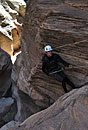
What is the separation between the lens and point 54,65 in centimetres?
698

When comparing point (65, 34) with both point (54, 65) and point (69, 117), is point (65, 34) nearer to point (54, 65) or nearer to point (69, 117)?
point (54, 65)

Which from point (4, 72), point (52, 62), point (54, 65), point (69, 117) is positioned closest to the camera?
point (69, 117)

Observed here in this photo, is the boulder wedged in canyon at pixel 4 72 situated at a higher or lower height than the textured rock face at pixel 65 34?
lower

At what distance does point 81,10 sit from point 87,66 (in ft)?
10.3

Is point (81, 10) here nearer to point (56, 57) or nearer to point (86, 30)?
point (86, 30)

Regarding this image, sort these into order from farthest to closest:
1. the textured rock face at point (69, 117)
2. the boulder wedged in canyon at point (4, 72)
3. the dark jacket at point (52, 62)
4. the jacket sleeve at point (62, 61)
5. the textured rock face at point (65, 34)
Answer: the boulder wedged in canyon at point (4, 72) < the dark jacket at point (52, 62) < the jacket sleeve at point (62, 61) < the textured rock face at point (65, 34) < the textured rock face at point (69, 117)

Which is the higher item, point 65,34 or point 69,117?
point 65,34

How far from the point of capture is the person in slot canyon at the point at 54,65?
22.0 ft

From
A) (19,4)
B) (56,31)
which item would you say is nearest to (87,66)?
(56,31)

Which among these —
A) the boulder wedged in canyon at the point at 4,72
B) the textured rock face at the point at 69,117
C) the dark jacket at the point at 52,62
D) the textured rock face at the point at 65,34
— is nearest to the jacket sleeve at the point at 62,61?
the dark jacket at the point at 52,62

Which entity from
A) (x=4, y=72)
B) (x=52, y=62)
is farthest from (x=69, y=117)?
(x=4, y=72)

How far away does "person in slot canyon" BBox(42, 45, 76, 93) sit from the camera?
6699 millimetres

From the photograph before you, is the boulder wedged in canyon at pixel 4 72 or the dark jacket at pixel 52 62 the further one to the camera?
the boulder wedged in canyon at pixel 4 72

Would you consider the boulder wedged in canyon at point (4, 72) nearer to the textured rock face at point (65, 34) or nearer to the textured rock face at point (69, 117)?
the textured rock face at point (65, 34)
